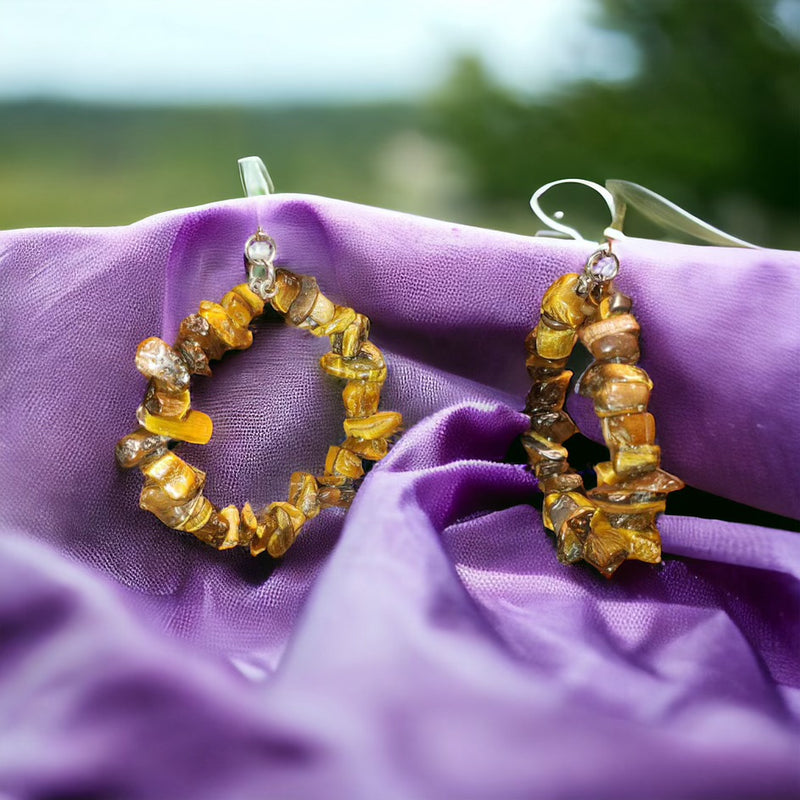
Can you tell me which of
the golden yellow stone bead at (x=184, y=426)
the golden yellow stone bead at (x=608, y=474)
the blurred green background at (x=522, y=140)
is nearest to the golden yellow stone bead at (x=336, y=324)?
the golden yellow stone bead at (x=184, y=426)

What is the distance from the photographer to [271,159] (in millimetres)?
1001

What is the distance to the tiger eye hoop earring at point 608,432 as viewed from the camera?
524mm

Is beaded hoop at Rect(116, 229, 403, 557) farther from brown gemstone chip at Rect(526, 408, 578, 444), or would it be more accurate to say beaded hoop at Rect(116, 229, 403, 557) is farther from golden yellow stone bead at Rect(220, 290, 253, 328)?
brown gemstone chip at Rect(526, 408, 578, 444)

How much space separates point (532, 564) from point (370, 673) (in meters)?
0.20

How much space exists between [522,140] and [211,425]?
25.8 inches

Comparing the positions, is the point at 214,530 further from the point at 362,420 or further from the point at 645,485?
the point at 645,485

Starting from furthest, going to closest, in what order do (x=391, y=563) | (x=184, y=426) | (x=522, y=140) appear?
1. (x=522, y=140)
2. (x=184, y=426)
3. (x=391, y=563)

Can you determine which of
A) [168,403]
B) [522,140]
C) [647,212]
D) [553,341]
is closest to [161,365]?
[168,403]

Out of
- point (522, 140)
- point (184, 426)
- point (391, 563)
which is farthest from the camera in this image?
point (522, 140)

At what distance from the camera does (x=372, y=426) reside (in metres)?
0.58

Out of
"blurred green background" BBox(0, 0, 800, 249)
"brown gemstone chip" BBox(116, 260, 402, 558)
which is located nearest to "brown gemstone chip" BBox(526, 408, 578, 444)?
"brown gemstone chip" BBox(116, 260, 402, 558)

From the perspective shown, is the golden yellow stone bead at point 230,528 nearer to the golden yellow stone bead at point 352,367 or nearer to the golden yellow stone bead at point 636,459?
the golden yellow stone bead at point 352,367

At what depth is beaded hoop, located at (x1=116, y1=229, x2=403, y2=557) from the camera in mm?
535

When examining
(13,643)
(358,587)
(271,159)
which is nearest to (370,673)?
(358,587)
